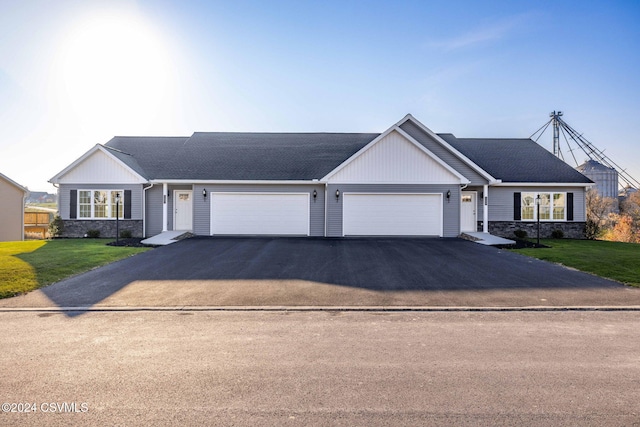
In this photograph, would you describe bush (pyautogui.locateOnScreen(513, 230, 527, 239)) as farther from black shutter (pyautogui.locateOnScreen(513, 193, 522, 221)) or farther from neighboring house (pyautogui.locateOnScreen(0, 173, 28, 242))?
neighboring house (pyautogui.locateOnScreen(0, 173, 28, 242))

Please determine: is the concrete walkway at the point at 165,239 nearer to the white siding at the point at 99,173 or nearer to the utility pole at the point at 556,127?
the white siding at the point at 99,173

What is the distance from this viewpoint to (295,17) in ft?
55.5

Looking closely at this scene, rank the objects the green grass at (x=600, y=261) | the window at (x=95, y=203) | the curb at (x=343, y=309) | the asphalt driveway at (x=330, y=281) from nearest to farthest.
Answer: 1. the curb at (x=343, y=309)
2. the asphalt driveway at (x=330, y=281)
3. the green grass at (x=600, y=261)
4. the window at (x=95, y=203)

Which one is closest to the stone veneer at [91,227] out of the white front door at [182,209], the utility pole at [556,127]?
the white front door at [182,209]

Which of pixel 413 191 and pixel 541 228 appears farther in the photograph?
pixel 541 228

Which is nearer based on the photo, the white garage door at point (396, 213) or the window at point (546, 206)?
the white garage door at point (396, 213)

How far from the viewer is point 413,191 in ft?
59.5

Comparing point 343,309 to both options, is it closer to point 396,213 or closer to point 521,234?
point 396,213

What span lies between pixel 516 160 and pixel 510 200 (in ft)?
10.9

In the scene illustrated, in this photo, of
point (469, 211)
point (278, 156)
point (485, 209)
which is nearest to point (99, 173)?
point (278, 156)

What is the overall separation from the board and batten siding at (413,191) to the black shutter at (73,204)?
13.5 metres

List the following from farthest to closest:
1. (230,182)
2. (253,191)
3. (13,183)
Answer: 1. (13,183)
2. (253,191)
3. (230,182)

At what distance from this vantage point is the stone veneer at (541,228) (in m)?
20.1

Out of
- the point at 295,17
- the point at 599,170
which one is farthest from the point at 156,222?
the point at 599,170
